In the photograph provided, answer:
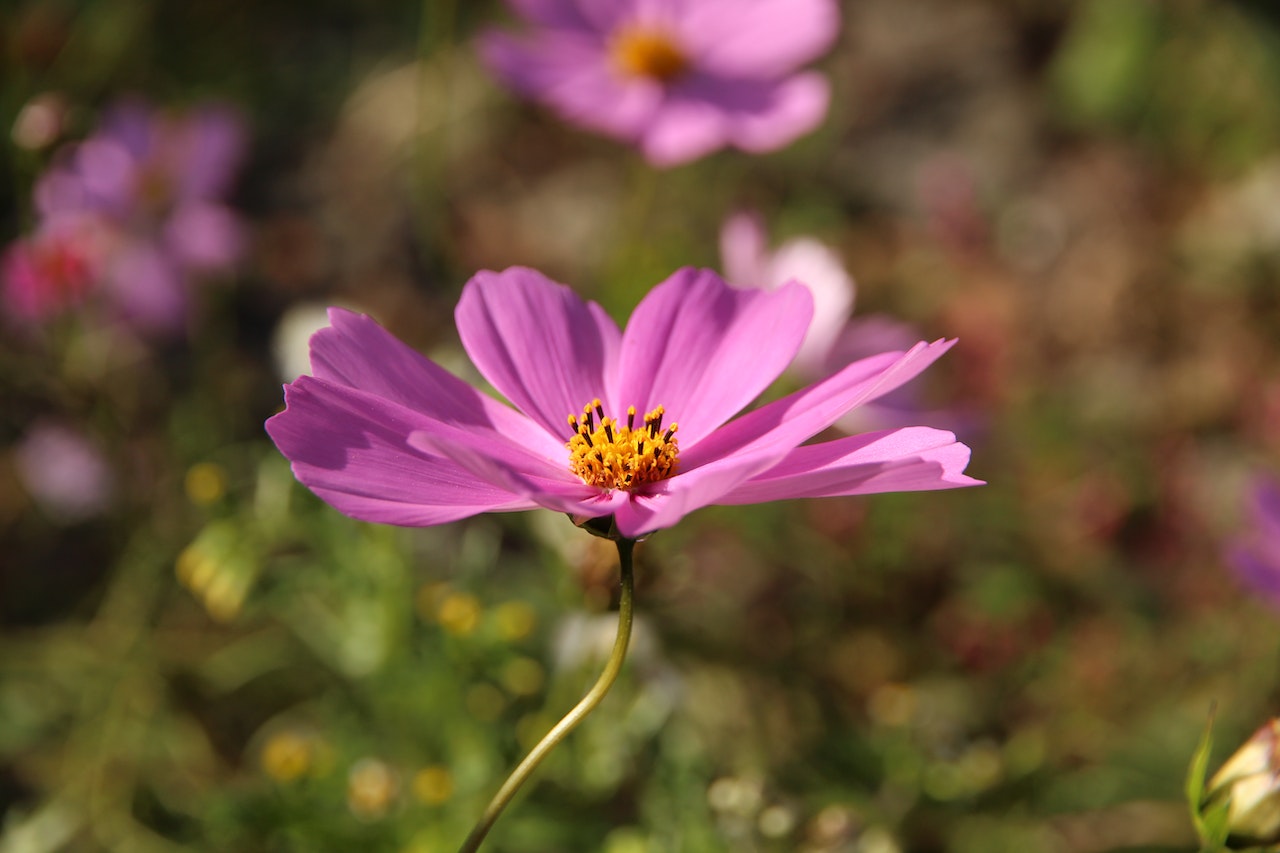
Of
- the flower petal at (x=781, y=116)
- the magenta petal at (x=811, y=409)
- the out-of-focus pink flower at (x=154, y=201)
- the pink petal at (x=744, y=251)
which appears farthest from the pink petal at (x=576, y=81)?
the magenta petal at (x=811, y=409)

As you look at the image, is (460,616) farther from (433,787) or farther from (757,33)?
(757,33)

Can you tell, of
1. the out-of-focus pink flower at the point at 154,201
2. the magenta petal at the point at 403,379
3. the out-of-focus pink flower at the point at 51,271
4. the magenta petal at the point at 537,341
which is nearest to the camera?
the magenta petal at the point at 403,379

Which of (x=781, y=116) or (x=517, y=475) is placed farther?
(x=781, y=116)

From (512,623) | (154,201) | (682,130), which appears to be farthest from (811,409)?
(154,201)

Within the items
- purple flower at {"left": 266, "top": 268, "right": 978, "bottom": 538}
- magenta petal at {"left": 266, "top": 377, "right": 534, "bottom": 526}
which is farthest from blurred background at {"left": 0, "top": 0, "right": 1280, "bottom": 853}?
magenta petal at {"left": 266, "top": 377, "right": 534, "bottom": 526}

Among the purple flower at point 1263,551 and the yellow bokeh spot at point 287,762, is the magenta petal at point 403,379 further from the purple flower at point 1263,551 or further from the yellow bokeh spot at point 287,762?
the purple flower at point 1263,551

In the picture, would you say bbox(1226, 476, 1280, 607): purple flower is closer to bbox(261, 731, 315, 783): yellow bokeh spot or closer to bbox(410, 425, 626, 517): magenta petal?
bbox(410, 425, 626, 517): magenta petal
